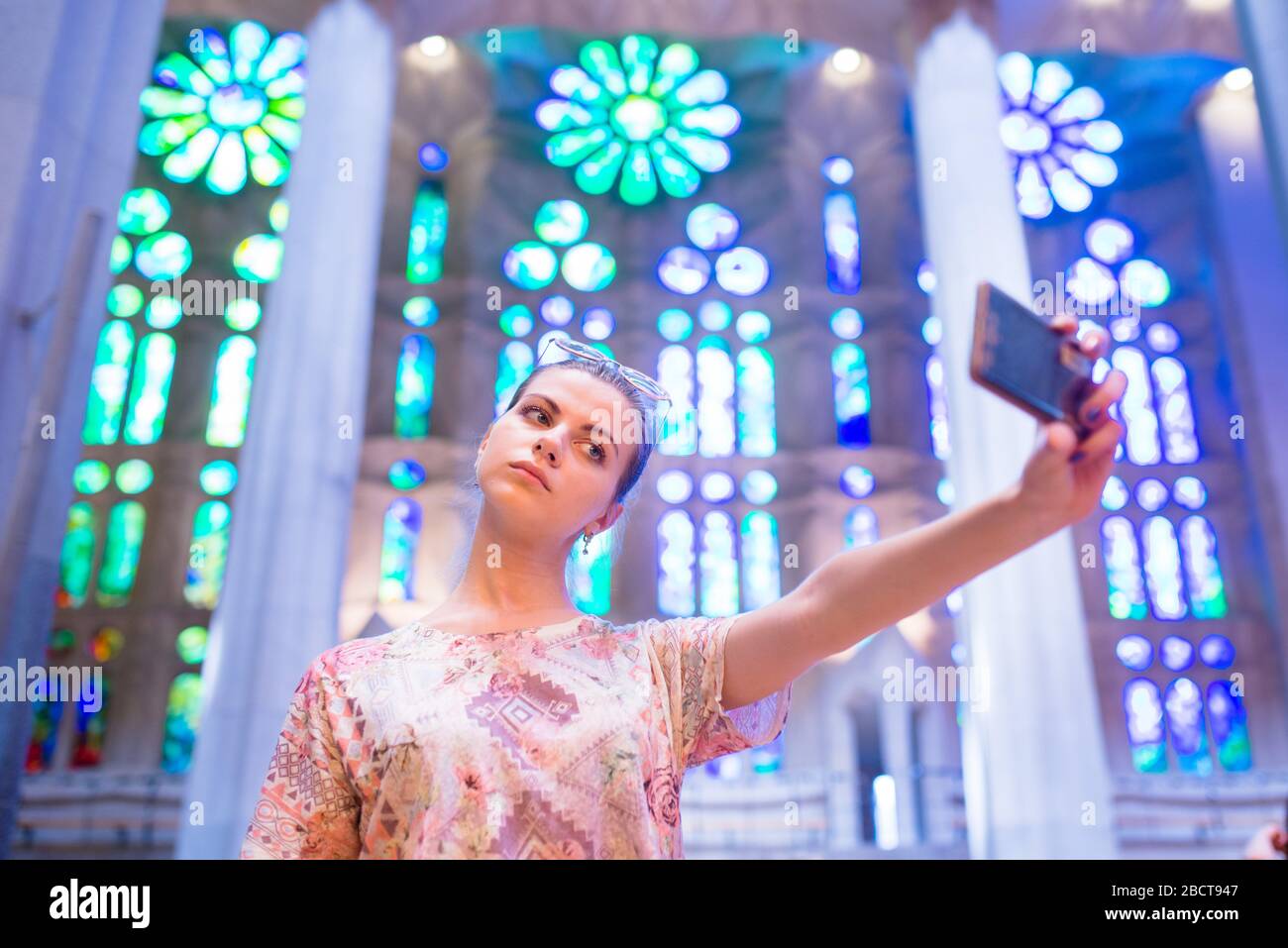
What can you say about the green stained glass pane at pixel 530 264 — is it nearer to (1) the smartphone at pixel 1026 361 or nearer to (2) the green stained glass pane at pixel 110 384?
(2) the green stained glass pane at pixel 110 384

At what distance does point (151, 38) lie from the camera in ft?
17.6

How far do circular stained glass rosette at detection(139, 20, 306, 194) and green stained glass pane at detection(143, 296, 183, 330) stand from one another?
195cm

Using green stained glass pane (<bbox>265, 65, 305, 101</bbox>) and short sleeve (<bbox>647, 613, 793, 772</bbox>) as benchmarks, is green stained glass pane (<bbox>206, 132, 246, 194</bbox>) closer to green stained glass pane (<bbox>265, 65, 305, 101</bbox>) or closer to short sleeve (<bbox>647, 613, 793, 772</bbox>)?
green stained glass pane (<bbox>265, 65, 305, 101</bbox>)

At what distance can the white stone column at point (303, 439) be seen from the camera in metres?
7.95

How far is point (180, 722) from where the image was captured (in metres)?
14.3

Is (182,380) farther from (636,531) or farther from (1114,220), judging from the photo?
(1114,220)

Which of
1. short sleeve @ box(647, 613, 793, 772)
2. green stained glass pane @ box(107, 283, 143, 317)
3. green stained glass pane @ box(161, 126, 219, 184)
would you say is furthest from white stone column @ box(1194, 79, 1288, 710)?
green stained glass pane @ box(107, 283, 143, 317)

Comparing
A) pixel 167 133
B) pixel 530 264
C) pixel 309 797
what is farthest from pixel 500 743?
pixel 167 133

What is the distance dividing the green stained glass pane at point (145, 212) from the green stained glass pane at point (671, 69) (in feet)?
26.0

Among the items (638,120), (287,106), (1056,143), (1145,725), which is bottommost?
(1145,725)

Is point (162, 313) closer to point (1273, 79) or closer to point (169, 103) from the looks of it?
point (169, 103)

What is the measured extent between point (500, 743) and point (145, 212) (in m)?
18.0

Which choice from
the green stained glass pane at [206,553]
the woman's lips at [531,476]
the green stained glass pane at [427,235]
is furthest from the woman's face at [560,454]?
the green stained glass pane at [427,235]
